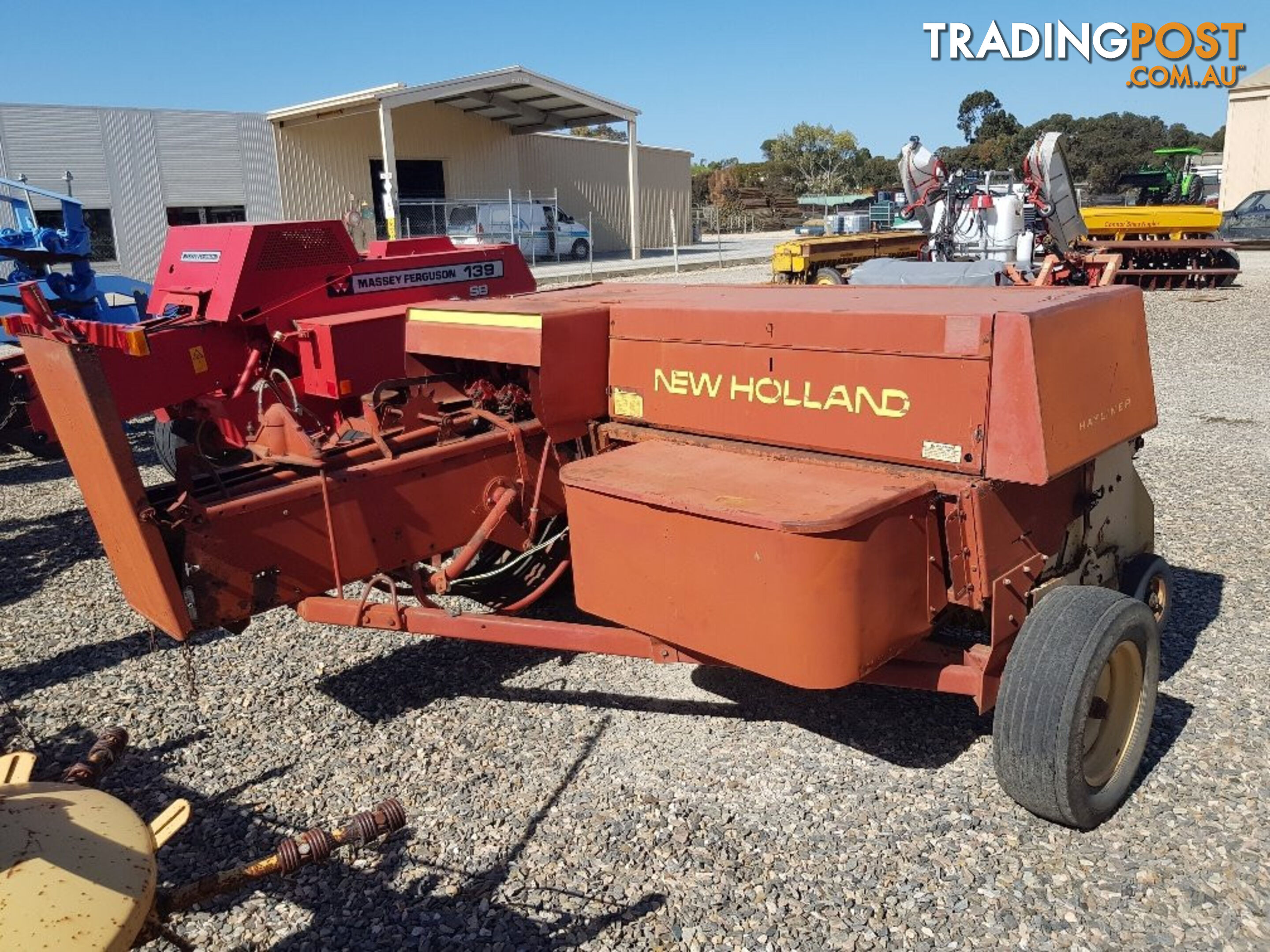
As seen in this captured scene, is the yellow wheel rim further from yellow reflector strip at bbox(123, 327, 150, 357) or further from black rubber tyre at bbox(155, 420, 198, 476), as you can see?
black rubber tyre at bbox(155, 420, 198, 476)

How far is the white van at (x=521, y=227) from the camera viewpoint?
25062mm

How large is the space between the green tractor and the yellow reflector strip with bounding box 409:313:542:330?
23.6 meters

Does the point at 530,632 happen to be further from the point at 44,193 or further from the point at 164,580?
the point at 44,193

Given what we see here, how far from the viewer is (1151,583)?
154 inches

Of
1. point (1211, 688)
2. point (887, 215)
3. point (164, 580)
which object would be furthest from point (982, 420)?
point (887, 215)

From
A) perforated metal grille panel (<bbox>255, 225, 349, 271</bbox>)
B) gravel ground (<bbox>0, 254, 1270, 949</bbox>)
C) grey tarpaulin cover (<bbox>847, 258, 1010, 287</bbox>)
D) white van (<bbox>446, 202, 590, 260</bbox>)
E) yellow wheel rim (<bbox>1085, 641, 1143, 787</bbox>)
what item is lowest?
gravel ground (<bbox>0, 254, 1270, 949</bbox>)

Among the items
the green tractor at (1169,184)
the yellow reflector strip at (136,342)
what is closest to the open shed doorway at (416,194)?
the green tractor at (1169,184)

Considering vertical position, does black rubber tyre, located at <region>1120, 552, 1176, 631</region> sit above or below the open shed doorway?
below

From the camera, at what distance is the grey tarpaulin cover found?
338 inches

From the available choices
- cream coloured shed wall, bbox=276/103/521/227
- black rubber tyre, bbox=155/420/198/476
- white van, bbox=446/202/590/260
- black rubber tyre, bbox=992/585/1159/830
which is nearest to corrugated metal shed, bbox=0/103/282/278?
cream coloured shed wall, bbox=276/103/521/227

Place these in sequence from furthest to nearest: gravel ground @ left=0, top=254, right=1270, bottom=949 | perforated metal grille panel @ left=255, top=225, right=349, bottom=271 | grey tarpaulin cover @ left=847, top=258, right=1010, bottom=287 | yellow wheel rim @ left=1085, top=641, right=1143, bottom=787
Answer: grey tarpaulin cover @ left=847, top=258, right=1010, bottom=287 → perforated metal grille panel @ left=255, top=225, right=349, bottom=271 → yellow wheel rim @ left=1085, top=641, right=1143, bottom=787 → gravel ground @ left=0, top=254, right=1270, bottom=949

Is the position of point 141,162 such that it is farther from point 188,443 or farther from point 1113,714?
point 1113,714

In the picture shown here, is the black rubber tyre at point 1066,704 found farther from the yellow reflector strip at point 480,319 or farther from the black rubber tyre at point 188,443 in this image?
the black rubber tyre at point 188,443

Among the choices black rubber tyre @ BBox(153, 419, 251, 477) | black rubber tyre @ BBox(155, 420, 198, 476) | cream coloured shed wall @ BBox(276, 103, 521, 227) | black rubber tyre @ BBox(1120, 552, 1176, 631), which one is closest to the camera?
black rubber tyre @ BBox(1120, 552, 1176, 631)
